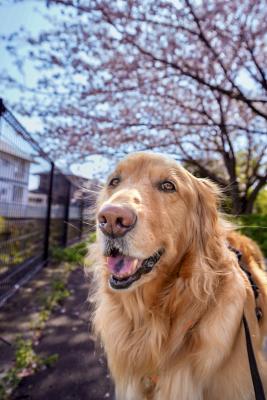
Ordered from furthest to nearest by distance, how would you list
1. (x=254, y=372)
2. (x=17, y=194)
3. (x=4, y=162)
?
(x=17, y=194) → (x=4, y=162) → (x=254, y=372)

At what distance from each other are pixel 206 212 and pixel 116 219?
33.1 inches

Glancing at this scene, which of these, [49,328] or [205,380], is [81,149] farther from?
[205,380]

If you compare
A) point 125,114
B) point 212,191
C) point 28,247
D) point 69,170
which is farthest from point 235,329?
point 69,170

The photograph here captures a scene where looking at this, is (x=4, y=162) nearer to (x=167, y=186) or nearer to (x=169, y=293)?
(x=167, y=186)

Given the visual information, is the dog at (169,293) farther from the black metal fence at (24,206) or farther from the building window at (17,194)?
the building window at (17,194)

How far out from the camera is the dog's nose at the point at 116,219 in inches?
56.9

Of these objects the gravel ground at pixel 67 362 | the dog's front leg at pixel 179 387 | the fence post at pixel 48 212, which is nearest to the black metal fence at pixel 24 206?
the fence post at pixel 48 212

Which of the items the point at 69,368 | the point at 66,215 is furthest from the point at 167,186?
the point at 66,215

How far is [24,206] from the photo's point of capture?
511 cm

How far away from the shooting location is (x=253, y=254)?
2904mm

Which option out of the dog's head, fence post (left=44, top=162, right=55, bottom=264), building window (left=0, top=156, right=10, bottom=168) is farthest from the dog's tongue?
fence post (left=44, top=162, right=55, bottom=264)

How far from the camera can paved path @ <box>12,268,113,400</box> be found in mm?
2687

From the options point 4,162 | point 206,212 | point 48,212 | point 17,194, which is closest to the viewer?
point 206,212

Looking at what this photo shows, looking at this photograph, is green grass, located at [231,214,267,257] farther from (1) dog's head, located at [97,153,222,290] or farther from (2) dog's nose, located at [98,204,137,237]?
(2) dog's nose, located at [98,204,137,237]
